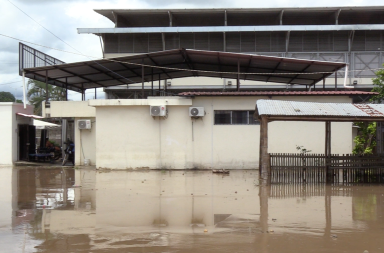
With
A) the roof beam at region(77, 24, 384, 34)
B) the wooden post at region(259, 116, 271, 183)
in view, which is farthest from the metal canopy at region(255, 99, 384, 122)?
the roof beam at region(77, 24, 384, 34)

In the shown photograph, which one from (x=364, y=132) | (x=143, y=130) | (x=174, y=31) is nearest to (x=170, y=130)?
(x=143, y=130)

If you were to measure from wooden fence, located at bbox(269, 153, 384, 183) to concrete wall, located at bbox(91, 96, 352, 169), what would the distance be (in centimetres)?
422

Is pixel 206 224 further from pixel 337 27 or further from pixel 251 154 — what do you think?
pixel 337 27

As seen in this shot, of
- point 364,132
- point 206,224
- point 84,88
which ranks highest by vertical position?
point 84,88

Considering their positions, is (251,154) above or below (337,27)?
below

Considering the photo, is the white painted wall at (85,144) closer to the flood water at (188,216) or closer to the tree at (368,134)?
the flood water at (188,216)

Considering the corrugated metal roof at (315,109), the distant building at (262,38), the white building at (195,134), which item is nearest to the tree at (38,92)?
the distant building at (262,38)

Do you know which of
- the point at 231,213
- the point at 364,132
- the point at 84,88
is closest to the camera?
the point at 231,213

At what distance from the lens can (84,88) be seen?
86.2 feet

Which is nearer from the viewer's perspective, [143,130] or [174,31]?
[143,130]

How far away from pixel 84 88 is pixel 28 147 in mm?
5075

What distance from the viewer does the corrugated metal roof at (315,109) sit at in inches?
524

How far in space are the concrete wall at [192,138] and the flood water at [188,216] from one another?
4.04 metres

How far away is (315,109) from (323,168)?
1977 millimetres
